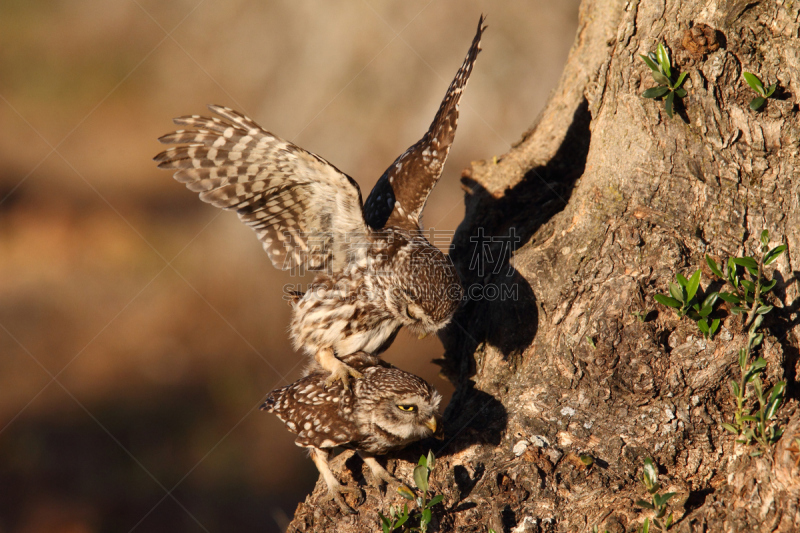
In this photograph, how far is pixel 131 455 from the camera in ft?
24.1

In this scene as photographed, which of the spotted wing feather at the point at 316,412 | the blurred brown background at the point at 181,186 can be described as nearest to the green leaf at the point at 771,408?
the spotted wing feather at the point at 316,412

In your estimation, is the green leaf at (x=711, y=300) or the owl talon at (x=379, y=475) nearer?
the green leaf at (x=711, y=300)

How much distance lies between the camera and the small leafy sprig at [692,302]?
2.72 metres

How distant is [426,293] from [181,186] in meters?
6.97

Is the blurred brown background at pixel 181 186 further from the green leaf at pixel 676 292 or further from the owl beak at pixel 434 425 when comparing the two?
the green leaf at pixel 676 292

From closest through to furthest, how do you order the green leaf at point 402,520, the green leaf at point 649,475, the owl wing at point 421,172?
1. the green leaf at point 649,475
2. the green leaf at point 402,520
3. the owl wing at point 421,172

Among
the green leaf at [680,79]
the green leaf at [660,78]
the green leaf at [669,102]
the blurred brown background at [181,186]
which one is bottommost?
the blurred brown background at [181,186]

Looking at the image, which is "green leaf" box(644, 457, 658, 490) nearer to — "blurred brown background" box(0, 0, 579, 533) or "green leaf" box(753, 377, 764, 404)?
"green leaf" box(753, 377, 764, 404)

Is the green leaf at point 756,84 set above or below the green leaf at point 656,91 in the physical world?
above

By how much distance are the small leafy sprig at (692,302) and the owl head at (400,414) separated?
1.37 metres

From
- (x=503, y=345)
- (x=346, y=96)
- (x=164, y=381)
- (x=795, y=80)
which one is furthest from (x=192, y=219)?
(x=795, y=80)

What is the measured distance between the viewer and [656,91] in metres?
3.08

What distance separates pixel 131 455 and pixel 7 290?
3.21m

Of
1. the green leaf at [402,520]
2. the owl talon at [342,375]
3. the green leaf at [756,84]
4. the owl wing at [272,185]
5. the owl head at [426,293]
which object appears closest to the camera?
the green leaf at [402,520]
